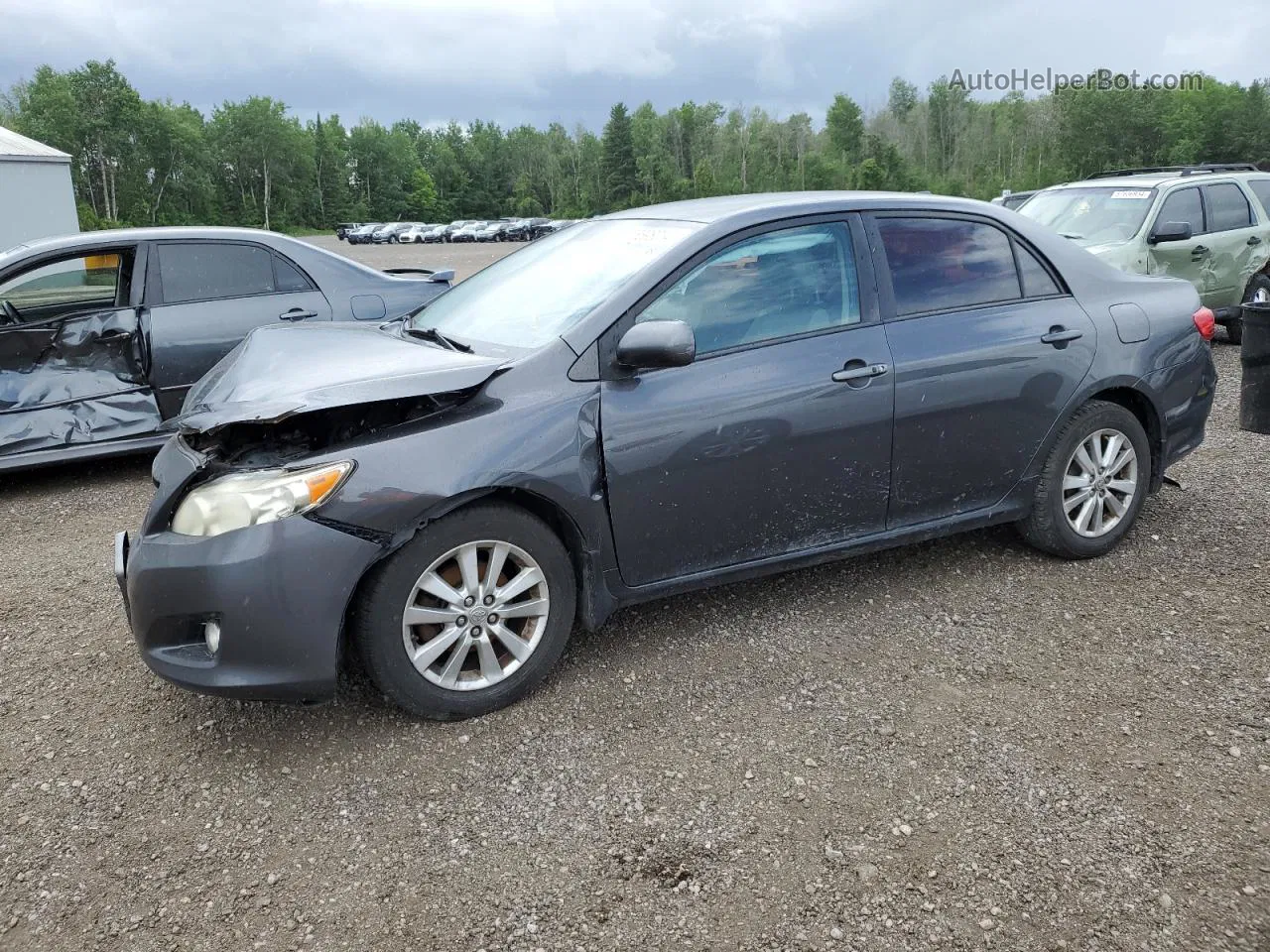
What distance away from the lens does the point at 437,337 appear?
13.6ft

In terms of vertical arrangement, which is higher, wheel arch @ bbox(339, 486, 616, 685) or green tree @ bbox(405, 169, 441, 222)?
green tree @ bbox(405, 169, 441, 222)

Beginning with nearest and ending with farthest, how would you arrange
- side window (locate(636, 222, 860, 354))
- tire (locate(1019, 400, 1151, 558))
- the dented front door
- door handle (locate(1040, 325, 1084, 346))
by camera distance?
side window (locate(636, 222, 860, 354)) < door handle (locate(1040, 325, 1084, 346)) < tire (locate(1019, 400, 1151, 558)) < the dented front door

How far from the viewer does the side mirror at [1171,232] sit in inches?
372

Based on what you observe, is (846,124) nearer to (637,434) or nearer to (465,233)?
(465,233)

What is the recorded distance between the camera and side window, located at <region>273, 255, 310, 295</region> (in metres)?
6.98

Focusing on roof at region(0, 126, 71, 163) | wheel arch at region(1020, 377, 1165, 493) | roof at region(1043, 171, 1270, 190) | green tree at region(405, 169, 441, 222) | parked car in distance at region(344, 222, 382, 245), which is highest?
green tree at region(405, 169, 441, 222)

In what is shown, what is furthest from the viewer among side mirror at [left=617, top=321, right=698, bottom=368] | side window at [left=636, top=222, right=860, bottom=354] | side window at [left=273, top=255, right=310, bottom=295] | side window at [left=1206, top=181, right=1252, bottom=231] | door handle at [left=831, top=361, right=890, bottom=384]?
side window at [left=1206, top=181, right=1252, bottom=231]

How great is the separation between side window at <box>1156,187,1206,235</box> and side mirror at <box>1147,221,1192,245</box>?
36cm

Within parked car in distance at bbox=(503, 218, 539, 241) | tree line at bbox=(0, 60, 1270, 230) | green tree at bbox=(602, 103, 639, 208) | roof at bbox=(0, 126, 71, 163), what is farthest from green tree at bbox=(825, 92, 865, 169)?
roof at bbox=(0, 126, 71, 163)

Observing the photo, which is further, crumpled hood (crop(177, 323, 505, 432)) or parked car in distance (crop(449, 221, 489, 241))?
parked car in distance (crop(449, 221, 489, 241))

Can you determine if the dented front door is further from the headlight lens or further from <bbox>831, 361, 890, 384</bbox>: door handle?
<bbox>831, 361, 890, 384</bbox>: door handle

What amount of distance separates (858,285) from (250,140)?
114 meters

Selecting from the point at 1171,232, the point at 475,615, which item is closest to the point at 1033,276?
the point at 475,615

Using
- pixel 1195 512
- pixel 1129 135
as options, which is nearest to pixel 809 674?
pixel 1195 512
